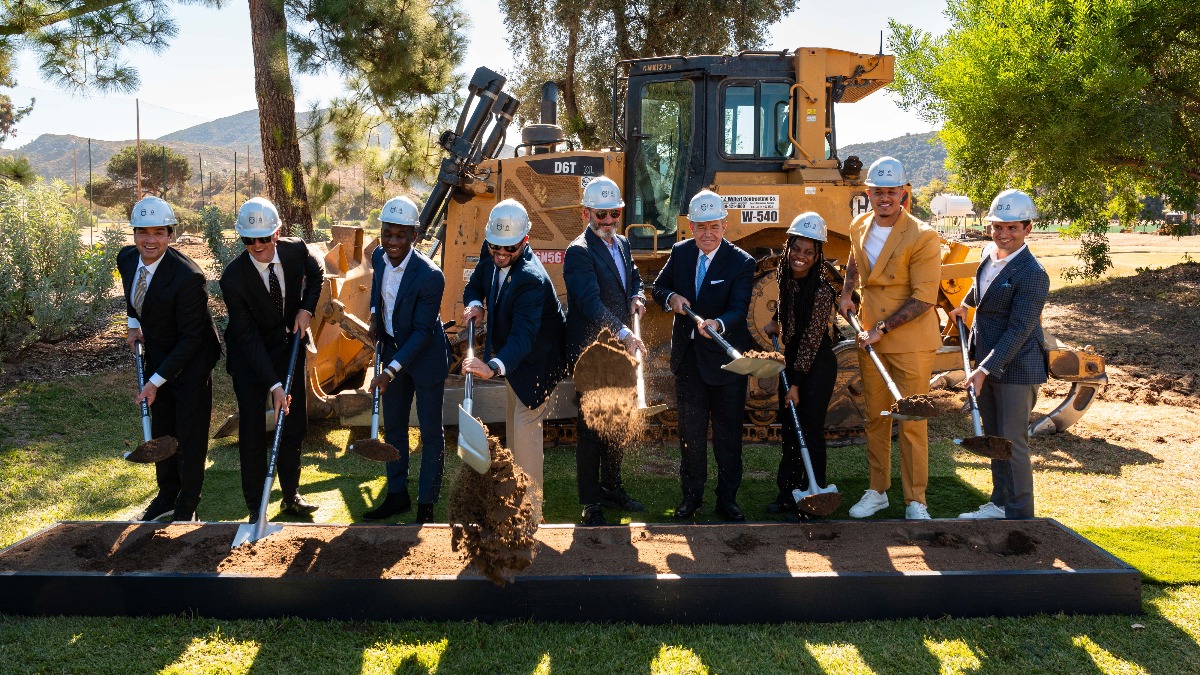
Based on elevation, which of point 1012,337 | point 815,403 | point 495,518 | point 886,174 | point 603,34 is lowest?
point 495,518

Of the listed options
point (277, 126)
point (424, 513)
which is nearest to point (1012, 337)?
point (424, 513)

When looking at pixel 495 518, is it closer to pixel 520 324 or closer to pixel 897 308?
pixel 520 324

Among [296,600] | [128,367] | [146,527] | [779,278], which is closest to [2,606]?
[146,527]

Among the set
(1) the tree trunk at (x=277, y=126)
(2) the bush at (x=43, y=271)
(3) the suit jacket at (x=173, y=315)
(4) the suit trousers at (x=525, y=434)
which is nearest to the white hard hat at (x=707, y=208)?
(4) the suit trousers at (x=525, y=434)

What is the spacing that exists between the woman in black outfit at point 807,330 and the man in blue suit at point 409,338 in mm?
1969

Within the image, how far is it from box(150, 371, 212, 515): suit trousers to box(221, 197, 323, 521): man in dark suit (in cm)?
21

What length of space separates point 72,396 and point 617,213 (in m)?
5.89

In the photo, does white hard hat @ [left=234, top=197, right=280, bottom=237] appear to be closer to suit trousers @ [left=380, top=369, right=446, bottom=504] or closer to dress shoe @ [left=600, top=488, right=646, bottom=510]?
suit trousers @ [left=380, top=369, right=446, bottom=504]

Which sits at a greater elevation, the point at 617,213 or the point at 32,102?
the point at 32,102

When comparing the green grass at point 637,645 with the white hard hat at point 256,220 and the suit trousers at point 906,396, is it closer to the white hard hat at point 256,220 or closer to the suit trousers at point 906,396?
the suit trousers at point 906,396

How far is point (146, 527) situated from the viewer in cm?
476

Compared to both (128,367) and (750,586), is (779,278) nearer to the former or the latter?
(750,586)

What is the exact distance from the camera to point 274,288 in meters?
5.20

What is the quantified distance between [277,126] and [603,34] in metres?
8.97
